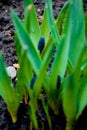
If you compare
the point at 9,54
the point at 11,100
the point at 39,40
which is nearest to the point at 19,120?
the point at 11,100

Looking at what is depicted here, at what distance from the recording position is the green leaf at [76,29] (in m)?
0.99

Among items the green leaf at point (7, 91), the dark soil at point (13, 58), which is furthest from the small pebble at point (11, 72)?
the green leaf at point (7, 91)

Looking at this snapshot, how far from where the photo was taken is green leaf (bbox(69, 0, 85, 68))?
988mm

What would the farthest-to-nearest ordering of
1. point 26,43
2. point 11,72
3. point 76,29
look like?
1. point 11,72
2. point 76,29
3. point 26,43

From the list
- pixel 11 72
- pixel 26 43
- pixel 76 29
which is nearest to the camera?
pixel 26 43

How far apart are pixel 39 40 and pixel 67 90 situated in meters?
0.25

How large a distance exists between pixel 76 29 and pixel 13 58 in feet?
1.52

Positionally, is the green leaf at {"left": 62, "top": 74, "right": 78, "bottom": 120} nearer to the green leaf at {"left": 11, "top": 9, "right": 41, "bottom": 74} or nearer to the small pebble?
the green leaf at {"left": 11, "top": 9, "right": 41, "bottom": 74}

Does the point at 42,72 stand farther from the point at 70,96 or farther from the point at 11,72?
the point at 11,72

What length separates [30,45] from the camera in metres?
0.90

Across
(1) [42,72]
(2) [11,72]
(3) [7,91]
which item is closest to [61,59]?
(1) [42,72]

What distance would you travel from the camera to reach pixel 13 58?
140 centimetres

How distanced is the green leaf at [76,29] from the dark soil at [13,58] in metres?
0.22

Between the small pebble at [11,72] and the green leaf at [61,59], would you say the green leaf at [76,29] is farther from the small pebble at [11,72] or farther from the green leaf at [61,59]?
the small pebble at [11,72]
